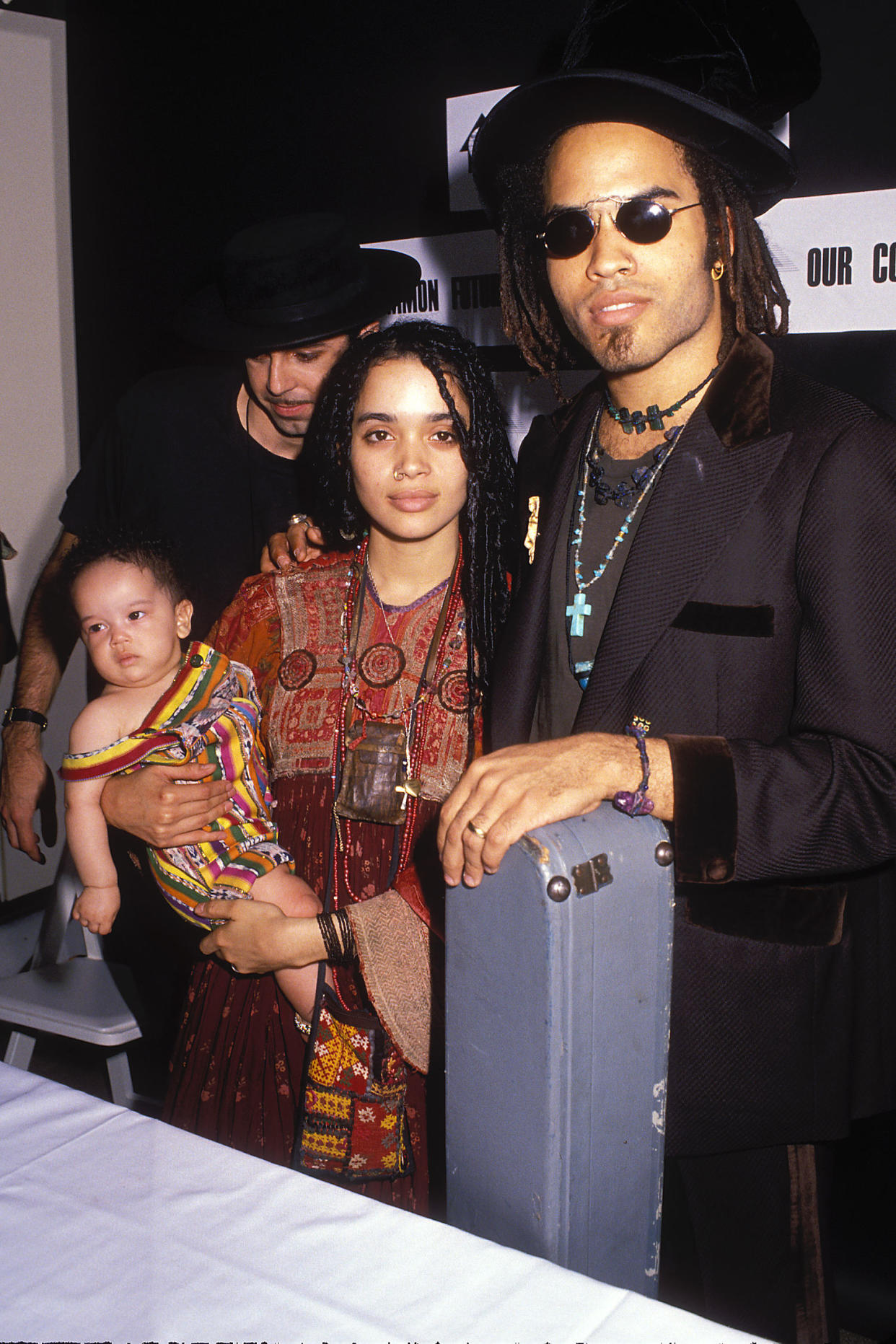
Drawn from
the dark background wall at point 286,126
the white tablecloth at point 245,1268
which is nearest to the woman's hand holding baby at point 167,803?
the white tablecloth at point 245,1268

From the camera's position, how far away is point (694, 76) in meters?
1.66

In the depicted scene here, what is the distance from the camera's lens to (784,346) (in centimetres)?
240

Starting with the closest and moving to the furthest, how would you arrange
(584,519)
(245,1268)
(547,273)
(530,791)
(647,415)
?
(245,1268)
(530,791)
(647,415)
(584,519)
(547,273)

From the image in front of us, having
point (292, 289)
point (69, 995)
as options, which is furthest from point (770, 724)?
point (69, 995)

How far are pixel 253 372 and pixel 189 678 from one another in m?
0.95

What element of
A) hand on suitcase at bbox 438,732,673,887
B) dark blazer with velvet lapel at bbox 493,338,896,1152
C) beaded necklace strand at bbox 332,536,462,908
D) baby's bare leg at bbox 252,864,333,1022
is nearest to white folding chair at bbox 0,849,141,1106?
baby's bare leg at bbox 252,864,333,1022

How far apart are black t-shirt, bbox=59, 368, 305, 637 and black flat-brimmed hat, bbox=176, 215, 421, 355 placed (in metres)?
0.22

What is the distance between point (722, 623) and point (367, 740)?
0.75 metres

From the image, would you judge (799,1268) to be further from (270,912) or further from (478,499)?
(478,499)

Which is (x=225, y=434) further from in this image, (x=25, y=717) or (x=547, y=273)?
(x=547, y=273)

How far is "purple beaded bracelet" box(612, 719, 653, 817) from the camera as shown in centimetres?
131

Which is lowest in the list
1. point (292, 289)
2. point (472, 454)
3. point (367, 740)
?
point (367, 740)

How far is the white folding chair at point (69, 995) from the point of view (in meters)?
2.90

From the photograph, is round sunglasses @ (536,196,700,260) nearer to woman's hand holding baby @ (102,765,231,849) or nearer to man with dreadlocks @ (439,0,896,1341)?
man with dreadlocks @ (439,0,896,1341)
